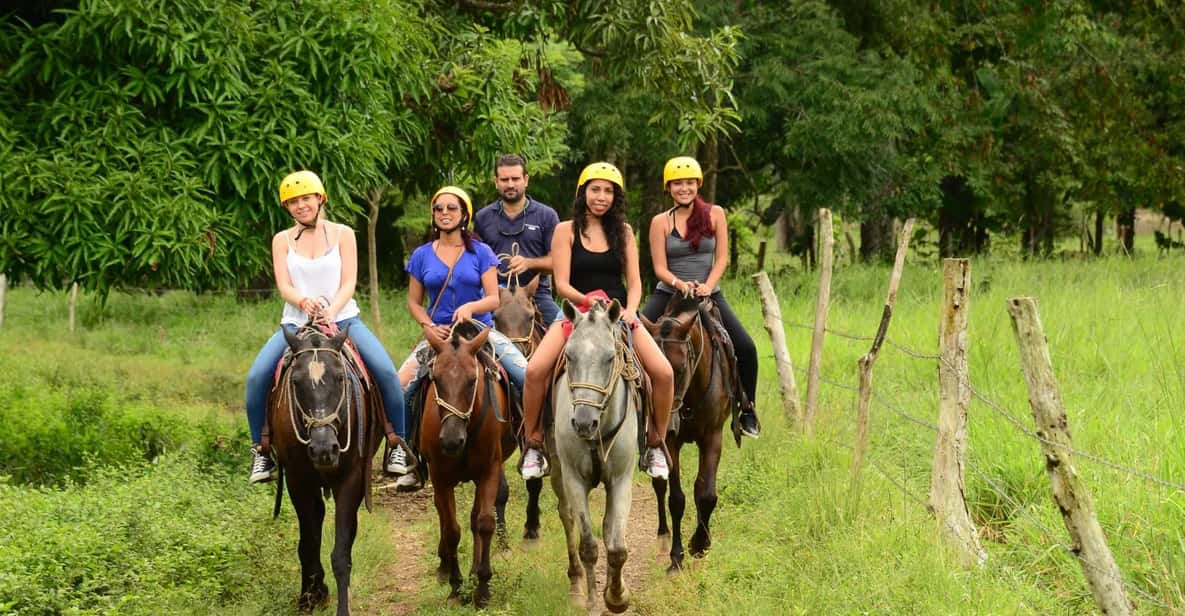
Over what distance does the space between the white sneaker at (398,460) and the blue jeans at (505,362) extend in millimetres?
407

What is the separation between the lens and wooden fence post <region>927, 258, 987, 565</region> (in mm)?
7086

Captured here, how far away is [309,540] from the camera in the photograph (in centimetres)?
808

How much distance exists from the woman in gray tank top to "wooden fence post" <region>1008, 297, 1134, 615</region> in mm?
3946

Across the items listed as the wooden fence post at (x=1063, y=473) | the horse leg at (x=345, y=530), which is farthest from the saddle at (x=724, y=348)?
the wooden fence post at (x=1063, y=473)

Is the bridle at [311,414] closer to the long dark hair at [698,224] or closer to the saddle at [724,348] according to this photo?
the saddle at [724,348]

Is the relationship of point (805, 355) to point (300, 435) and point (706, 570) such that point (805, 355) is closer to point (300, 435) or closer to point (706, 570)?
point (706, 570)

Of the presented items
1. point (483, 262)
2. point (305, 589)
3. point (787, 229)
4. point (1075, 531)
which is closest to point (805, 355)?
point (483, 262)

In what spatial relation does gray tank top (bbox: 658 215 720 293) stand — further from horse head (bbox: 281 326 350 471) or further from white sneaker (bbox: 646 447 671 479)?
horse head (bbox: 281 326 350 471)

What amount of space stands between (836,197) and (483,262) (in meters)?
16.0

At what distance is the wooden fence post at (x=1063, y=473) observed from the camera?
529 centimetres

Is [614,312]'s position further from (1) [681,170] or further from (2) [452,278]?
(1) [681,170]

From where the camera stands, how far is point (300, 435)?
7.55m

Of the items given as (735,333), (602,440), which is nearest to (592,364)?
(602,440)

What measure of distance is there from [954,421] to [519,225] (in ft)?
14.5
